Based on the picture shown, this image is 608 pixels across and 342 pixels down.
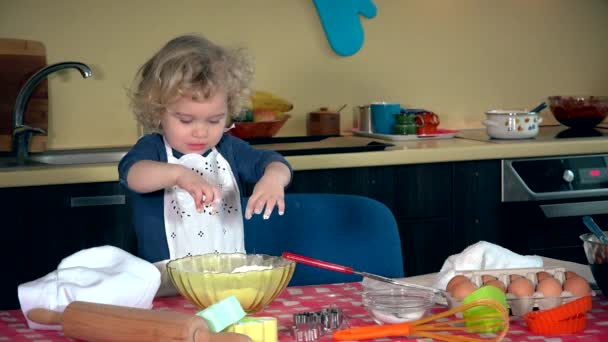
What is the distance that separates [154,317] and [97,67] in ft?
6.30

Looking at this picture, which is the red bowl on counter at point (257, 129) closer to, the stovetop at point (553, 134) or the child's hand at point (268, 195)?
the stovetop at point (553, 134)

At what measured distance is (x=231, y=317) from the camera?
1.14 meters

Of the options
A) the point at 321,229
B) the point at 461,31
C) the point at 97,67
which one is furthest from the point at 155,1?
the point at 321,229

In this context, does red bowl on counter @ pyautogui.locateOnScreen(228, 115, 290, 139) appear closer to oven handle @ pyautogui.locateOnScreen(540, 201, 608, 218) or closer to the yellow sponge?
oven handle @ pyautogui.locateOnScreen(540, 201, 608, 218)

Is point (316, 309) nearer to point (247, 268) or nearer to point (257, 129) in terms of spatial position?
point (247, 268)

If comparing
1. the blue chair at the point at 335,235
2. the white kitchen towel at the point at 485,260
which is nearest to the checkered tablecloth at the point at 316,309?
the white kitchen towel at the point at 485,260

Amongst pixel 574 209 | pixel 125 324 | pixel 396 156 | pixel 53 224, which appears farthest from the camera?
pixel 574 209

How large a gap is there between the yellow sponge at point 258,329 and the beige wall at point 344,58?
1.86 m

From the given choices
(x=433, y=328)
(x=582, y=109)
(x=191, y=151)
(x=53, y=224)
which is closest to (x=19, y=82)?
(x=53, y=224)

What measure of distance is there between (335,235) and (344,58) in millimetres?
1392

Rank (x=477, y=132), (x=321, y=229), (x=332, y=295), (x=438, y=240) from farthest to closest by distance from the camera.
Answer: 1. (x=477, y=132)
2. (x=438, y=240)
3. (x=321, y=229)
4. (x=332, y=295)

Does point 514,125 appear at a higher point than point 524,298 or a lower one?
higher

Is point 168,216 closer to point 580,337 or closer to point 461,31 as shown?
point 580,337

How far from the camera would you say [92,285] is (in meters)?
1.30
